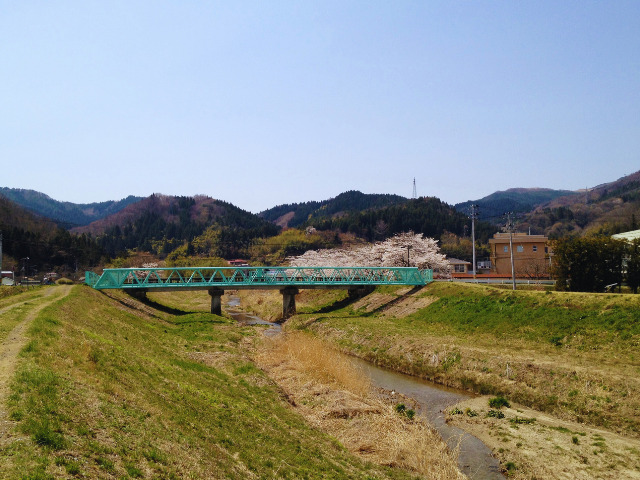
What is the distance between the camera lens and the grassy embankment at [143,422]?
9.46 metres

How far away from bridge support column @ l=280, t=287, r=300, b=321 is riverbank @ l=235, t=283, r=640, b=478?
11013mm

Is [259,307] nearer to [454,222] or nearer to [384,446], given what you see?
[384,446]

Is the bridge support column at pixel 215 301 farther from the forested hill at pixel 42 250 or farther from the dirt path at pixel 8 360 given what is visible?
the forested hill at pixel 42 250

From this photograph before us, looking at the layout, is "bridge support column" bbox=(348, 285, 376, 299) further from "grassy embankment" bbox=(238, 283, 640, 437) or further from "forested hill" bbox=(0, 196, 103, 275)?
"forested hill" bbox=(0, 196, 103, 275)

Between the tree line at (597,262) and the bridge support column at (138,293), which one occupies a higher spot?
the tree line at (597,262)

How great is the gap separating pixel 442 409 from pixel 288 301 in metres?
41.7

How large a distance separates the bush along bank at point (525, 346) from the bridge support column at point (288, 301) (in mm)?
12665

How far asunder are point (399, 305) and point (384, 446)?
127 feet

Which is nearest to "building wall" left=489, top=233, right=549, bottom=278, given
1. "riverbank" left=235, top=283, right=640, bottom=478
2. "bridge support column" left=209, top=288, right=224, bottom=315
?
"riverbank" left=235, top=283, right=640, bottom=478

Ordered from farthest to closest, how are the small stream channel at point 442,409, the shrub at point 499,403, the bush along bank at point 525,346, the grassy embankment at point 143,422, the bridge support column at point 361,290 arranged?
the bridge support column at point 361,290 → the shrub at point 499,403 → the bush along bank at point 525,346 → the small stream channel at point 442,409 → the grassy embankment at point 143,422

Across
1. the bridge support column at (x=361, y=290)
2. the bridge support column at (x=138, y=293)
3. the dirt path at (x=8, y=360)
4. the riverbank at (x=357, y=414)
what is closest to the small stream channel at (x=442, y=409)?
the riverbank at (x=357, y=414)

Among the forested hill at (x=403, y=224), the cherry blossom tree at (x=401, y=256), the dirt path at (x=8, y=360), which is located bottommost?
the dirt path at (x=8, y=360)

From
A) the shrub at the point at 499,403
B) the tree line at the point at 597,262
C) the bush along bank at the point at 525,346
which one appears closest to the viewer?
the bush along bank at the point at 525,346

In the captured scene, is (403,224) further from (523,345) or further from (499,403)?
(499,403)
